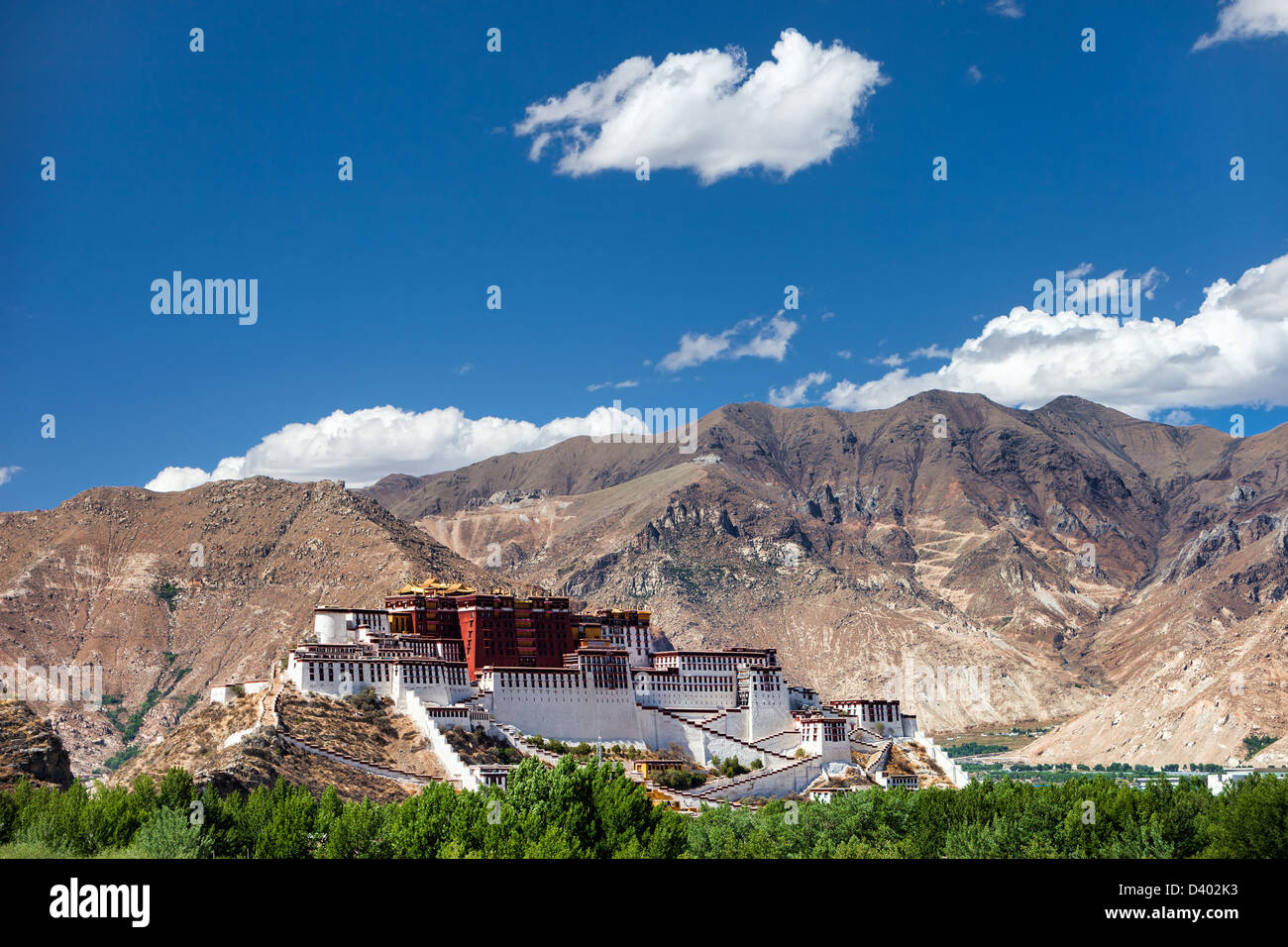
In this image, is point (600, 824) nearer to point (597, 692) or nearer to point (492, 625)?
point (597, 692)

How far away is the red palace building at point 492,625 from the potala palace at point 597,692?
0.13m

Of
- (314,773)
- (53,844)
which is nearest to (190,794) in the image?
(53,844)

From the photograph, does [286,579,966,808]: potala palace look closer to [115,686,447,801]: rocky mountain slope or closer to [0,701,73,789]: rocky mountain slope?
[115,686,447,801]: rocky mountain slope

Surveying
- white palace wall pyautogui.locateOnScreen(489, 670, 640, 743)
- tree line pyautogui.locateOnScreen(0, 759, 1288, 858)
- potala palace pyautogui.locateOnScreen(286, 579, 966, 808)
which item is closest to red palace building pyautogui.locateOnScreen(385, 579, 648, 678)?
potala palace pyautogui.locateOnScreen(286, 579, 966, 808)

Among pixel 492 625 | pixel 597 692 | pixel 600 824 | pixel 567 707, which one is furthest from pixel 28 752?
pixel 597 692

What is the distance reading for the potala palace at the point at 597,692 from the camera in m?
120

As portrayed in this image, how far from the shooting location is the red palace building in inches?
5133

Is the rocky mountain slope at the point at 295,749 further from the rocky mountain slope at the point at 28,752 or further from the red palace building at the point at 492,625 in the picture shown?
the red palace building at the point at 492,625

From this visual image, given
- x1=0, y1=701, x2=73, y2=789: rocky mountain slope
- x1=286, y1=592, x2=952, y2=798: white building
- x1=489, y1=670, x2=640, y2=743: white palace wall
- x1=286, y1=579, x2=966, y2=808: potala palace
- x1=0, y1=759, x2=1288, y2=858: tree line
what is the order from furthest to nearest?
x1=489, y1=670, x2=640, y2=743: white palace wall
x1=286, y1=579, x2=966, y2=808: potala palace
x1=286, y1=592, x2=952, y2=798: white building
x1=0, y1=701, x2=73, y2=789: rocky mountain slope
x1=0, y1=759, x2=1288, y2=858: tree line

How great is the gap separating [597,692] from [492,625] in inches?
444

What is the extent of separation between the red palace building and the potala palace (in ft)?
0.41
